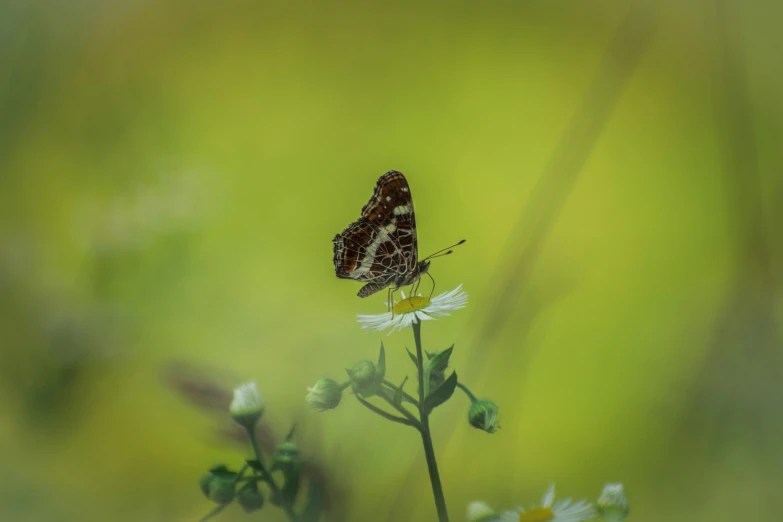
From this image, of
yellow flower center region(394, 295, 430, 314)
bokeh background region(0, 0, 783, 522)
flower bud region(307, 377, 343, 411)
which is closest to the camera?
flower bud region(307, 377, 343, 411)

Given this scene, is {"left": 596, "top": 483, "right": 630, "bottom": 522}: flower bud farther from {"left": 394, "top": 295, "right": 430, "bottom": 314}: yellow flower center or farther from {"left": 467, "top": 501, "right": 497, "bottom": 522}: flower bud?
{"left": 394, "top": 295, "right": 430, "bottom": 314}: yellow flower center

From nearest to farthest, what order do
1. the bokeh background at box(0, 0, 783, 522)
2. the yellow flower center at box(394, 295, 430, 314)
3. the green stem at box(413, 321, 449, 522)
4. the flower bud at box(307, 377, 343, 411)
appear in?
the green stem at box(413, 321, 449, 522), the flower bud at box(307, 377, 343, 411), the yellow flower center at box(394, 295, 430, 314), the bokeh background at box(0, 0, 783, 522)

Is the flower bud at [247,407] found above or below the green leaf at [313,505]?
above

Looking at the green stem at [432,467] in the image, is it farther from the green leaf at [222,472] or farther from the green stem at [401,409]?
the green leaf at [222,472]

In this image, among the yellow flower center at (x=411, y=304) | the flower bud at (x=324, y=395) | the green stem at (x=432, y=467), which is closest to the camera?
the green stem at (x=432, y=467)

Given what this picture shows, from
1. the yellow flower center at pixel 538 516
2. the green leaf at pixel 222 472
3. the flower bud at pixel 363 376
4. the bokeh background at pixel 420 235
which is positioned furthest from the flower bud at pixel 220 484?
the bokeh background at pixel 420 235

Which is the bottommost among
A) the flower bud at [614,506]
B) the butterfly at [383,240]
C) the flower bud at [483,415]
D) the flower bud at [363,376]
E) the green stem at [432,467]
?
the flower bud at [614,506]

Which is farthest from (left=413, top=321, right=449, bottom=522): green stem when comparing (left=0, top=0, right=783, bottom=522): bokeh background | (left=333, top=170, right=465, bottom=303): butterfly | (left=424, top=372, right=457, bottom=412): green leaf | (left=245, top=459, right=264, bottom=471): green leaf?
(left=0, top=0, right=783, bottom=522): bokeh background

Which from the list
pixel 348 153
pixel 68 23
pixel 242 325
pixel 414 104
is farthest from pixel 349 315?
pixel 68 23
